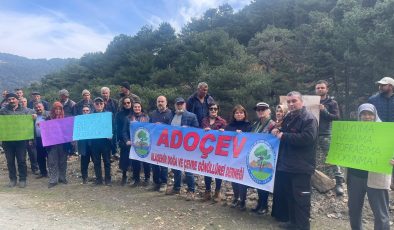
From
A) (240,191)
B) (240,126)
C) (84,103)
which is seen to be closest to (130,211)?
(240,191)

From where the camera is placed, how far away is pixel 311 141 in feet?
16.7

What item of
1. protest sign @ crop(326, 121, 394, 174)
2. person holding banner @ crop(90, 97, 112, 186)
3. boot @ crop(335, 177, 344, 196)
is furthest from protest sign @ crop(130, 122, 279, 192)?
boot @ crop(335, 177, 344, 196)

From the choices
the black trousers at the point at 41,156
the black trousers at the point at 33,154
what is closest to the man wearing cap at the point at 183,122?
the black trousers at the point at 41,156

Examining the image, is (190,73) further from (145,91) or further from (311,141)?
(311,141)

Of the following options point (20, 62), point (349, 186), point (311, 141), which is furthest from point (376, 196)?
point (20, 62)

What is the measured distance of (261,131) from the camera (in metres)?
6.12

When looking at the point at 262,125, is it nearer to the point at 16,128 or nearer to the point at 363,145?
the point at 363,145

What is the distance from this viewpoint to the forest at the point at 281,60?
20.0m

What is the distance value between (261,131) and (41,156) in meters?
6.54

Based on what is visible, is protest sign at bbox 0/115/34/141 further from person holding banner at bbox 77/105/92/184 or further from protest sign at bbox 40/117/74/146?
person holding banner at bbox 77/105/92/184

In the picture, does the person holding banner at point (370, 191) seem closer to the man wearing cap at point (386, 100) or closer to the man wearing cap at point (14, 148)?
the man wearing cap at point (386, 100)

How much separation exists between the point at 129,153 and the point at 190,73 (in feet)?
64.2

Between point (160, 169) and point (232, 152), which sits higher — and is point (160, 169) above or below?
below

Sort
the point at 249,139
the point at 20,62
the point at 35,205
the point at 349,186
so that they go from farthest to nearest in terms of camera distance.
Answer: the point at 20,62
the point at 35,205
the point at 249,139
the point at 349,186
